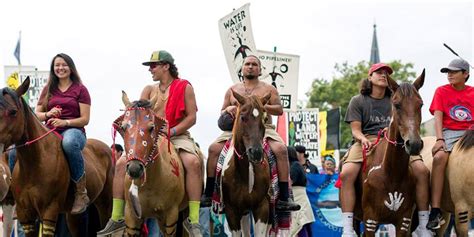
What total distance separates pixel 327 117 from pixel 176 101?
15.4 m

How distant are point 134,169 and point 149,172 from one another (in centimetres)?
77

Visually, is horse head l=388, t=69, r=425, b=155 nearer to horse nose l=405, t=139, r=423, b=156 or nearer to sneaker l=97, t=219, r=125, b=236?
horse nose l=405, t=139, r=423, b=156

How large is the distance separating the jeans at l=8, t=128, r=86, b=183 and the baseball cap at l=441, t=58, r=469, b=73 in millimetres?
5312

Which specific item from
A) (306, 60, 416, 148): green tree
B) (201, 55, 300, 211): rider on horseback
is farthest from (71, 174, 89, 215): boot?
(306, 60, 416, 148): green tree

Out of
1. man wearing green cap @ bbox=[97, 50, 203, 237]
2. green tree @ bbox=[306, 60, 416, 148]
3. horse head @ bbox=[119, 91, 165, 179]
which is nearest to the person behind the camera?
horse head @ bbox=[119, 91, 165, 179]

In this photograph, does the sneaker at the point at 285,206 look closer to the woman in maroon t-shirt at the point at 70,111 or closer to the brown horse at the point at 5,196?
the woman in maroon t-shirt at the point at 70,111

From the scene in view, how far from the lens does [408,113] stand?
11523 mm

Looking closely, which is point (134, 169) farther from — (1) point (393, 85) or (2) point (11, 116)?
(1) point (393, 85)

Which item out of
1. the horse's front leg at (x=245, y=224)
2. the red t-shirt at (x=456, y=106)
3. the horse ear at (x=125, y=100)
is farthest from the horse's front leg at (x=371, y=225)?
the horse ear at (x=125, y=100)

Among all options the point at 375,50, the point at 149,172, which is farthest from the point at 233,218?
the point at 375,50

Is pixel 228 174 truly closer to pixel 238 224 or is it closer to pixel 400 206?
pixel 238 224

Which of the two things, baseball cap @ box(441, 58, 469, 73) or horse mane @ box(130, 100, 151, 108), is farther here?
baseball cap @ box(441, 58, 469, 73)

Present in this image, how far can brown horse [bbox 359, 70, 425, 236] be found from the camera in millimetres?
11930

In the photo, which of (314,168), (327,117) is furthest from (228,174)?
(327,117)
